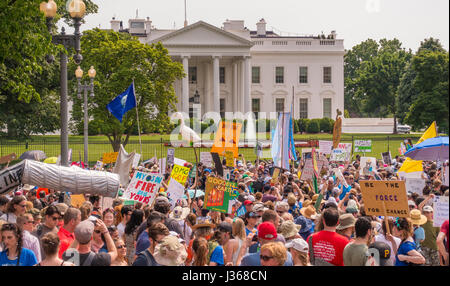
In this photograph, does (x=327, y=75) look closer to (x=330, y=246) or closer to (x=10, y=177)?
(x=10, y=177)

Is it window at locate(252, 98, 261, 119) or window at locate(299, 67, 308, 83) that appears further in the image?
window at locate(299, 67, 308, 83)

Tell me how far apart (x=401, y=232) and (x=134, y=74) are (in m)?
29.6

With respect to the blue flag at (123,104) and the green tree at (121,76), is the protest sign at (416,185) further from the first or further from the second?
the green tree at (121,76)

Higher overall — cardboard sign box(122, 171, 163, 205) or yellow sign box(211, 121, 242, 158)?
yellow sign box(211, 121, 242, 158)

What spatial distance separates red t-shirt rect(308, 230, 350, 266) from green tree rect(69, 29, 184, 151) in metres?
28.7

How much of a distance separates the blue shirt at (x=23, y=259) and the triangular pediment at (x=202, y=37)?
60.3 meters

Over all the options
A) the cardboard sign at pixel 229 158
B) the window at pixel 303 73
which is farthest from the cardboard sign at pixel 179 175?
the window at pixel 303 73

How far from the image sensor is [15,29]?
1216 centimetres

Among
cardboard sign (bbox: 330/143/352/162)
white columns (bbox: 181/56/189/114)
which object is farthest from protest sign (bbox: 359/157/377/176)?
white columns (bbox: 181/56/189/114)

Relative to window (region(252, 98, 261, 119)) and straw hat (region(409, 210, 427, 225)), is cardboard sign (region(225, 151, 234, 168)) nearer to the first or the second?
straw hat (region(409, 210, 427, 225))

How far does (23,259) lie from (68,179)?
2.32 meters

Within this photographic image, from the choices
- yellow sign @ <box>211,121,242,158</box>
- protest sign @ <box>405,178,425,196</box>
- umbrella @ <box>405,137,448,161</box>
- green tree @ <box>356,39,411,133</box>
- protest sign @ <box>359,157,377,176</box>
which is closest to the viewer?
umbrella @ <box>405,137,448,161</box>

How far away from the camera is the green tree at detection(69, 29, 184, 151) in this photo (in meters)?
34.3
